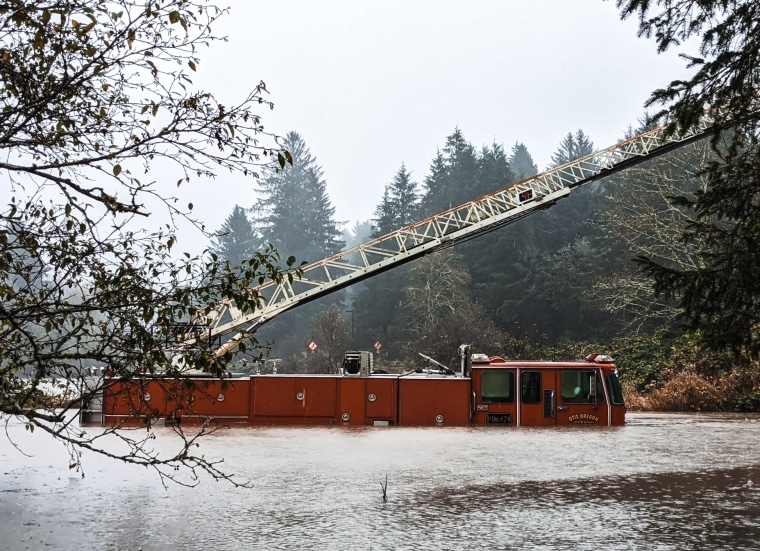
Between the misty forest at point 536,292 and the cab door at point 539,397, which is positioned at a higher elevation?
the misty forest at point 536,292

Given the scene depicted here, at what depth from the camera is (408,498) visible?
1005cm

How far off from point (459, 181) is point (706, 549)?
70649 millimetres

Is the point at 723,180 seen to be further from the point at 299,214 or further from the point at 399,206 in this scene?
the point at 299,214

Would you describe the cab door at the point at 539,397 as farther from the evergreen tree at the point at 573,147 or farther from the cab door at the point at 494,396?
the evergreen tree at the point at 573,147

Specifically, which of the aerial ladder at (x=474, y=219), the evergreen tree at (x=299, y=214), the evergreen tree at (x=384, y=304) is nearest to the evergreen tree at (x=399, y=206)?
the evergreen tree at (x=384, y=304)

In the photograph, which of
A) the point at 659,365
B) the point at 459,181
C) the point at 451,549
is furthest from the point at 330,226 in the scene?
the point at 451,549

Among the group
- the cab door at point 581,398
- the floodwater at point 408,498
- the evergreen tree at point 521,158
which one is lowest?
the floodwater at point 408,498

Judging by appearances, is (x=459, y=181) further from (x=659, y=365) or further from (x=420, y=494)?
(x=420, y=494)

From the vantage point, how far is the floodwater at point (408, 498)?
7.84 metres

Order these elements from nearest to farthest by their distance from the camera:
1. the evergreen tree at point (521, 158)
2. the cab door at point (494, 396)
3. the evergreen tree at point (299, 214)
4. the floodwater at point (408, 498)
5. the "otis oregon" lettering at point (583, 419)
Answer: the floodwater at point (408, 498)
the "otis oregon" lettering at point (583, 419)
the cab door at point (494, 396)
the evergreen tree at point (299, 214)
the evergreen tree at point (521, 158)

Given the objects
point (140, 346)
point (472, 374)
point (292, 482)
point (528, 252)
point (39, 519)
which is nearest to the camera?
point (140, 346)

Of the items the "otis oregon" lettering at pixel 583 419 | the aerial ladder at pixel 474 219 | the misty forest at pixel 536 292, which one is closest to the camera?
the "otis oregon" lettering at pixel 583 419

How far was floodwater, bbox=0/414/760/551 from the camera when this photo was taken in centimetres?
784

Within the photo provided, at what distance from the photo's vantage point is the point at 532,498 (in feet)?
32.8
